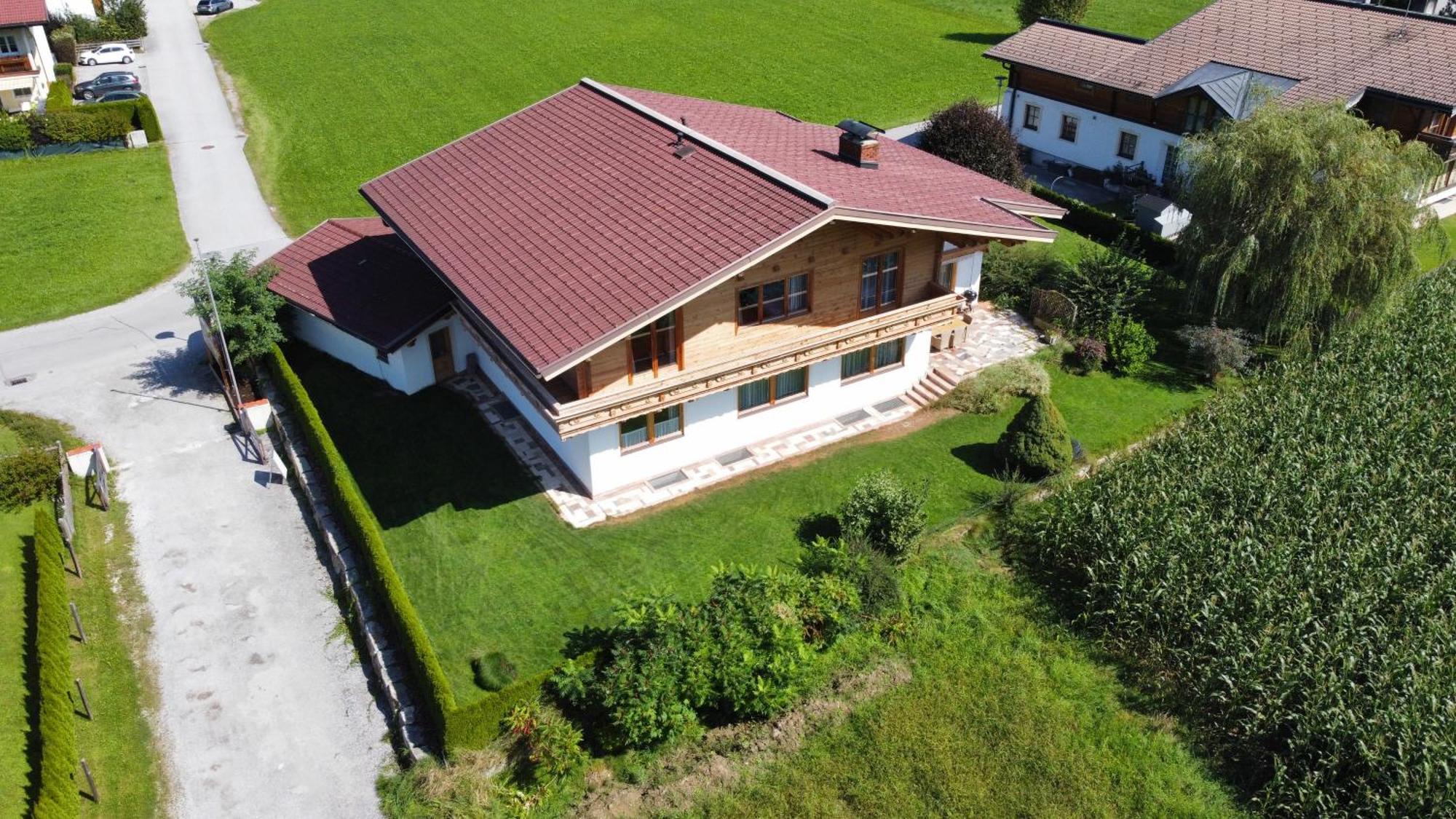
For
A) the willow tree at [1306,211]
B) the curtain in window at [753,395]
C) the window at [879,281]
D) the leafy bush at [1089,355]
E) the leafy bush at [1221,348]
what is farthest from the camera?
the leafy bush at [1089,355]

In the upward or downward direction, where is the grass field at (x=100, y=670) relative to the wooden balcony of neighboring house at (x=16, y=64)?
downward

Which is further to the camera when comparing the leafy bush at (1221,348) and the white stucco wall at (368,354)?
the leafy bush at (1221,348)

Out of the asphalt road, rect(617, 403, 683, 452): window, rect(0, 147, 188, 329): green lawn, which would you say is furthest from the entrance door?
rect(0, 147, 188, 329): green lawn

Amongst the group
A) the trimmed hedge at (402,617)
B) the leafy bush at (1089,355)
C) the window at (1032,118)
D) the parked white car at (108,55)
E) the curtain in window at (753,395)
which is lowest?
the trimmed hedge at (402,617)

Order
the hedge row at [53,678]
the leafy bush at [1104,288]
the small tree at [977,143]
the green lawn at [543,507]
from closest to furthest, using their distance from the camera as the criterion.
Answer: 1. the hedge row at [53,678]
2. the green lawn at [543,507]
3. the leafy bush at [1104,288]
4. the small tree at [977,143]

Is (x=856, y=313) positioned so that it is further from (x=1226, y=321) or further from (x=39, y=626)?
(x=39, y=626)

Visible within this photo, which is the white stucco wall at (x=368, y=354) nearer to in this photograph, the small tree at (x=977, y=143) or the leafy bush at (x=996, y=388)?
the leafy bush at (x=996, y=388)

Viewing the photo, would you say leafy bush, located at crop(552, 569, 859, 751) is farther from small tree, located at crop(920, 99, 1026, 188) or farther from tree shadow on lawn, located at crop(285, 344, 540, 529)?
small tree, located at crop(920, 99, 1026, 188)

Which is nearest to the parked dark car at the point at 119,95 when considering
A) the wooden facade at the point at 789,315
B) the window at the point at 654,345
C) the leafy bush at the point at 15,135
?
the leafy bush at the point at 15,135
